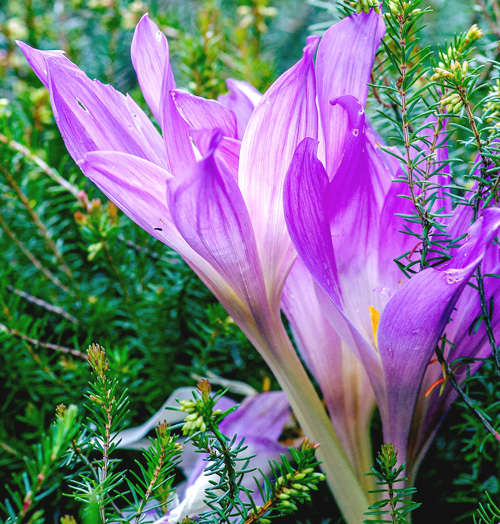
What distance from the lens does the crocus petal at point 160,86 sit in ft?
0.97

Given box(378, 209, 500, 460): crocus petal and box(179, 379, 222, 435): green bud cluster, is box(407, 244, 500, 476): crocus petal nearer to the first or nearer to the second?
box(378, 209, 500, 460): crocus petal

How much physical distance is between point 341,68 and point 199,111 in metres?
0.09

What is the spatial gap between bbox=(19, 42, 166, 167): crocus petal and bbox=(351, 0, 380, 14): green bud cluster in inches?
6.1

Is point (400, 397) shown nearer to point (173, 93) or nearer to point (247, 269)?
point (247, 269)

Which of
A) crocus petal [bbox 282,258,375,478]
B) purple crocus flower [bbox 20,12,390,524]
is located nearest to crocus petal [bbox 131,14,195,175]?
purple crocus flower [bbox 20,12,390,524]

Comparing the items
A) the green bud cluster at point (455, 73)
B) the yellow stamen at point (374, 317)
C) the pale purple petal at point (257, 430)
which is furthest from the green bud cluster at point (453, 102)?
the pale purple petal at point (257, 430)

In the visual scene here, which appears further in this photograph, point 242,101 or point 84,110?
point 242,101

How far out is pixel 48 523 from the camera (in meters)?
0.43

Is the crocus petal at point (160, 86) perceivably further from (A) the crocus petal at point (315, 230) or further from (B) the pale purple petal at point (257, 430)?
(B) the pale purple petal at point (257, 430)

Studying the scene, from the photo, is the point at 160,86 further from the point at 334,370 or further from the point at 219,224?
the point at 334,370

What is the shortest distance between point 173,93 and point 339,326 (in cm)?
17

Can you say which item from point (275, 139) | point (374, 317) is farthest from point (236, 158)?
point (374, 317)

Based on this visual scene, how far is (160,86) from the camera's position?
35 cm

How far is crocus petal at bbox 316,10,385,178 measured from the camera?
32cm
